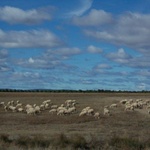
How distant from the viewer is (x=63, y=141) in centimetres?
2095

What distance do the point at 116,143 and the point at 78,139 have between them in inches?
77.7

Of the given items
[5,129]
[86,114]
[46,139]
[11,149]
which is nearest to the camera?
[11,149]

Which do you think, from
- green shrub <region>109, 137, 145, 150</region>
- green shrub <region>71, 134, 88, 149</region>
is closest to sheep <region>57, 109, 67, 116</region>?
green shrub <region>71, 134, 88, 149</region>

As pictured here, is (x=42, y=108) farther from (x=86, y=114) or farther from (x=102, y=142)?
(x=102, y=142)

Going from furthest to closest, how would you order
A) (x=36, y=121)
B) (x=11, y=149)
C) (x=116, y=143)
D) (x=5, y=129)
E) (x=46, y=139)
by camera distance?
(x=36, y=121) < (x=5, y=129) < (x=46, y=139) < (x=116, y=143) < (x=11, y=149)

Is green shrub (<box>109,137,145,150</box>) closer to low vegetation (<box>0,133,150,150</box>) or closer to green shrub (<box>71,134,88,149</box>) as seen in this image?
low vegetation (<box>0,133,150,150</box>)

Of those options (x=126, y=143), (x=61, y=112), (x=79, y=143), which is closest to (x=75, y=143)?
(x=79, y=143)

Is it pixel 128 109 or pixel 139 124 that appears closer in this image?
pixel 139 124

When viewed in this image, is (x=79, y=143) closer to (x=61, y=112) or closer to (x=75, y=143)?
(x=75, y=143)

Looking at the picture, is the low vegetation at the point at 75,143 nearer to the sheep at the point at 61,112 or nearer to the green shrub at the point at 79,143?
the green shrub at the point at 79,143

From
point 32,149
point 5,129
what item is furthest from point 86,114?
point 32,149

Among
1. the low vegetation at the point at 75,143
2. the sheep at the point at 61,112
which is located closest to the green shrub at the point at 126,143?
the low vegetation at the point at 75,143

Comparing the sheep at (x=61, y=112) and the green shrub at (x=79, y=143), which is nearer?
the green shrub at (x=79, y=143)

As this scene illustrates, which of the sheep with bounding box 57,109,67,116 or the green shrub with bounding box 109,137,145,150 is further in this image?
the sheep with bounding box 57,109,67,116
